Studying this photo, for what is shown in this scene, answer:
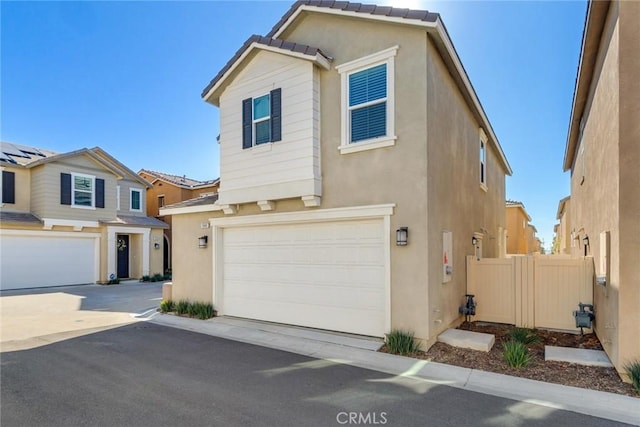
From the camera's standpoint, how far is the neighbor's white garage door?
6980 millimetres

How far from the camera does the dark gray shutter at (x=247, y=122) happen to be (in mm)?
8445

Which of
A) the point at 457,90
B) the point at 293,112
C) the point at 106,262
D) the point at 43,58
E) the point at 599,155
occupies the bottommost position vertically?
the point at 106,262

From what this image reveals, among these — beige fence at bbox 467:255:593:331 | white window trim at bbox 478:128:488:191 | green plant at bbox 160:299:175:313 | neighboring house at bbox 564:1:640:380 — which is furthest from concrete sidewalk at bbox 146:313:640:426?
white window trim at bbox 478:128:488:191

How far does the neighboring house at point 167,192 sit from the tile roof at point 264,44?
49.9 ft

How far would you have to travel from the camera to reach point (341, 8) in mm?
7238

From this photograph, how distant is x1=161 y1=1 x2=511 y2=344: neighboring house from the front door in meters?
13.4

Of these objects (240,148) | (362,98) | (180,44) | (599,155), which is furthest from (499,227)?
(180,44)

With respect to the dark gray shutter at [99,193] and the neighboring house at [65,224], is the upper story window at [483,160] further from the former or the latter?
the dark gray shutter at [99,193]

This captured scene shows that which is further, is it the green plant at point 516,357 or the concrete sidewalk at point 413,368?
the green plant at point 516,357

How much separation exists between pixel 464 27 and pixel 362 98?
382cm

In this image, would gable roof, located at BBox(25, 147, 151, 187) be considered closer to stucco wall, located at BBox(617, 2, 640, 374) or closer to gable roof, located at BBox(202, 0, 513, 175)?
gable roof, located at BBox(202, 0, 513, 175)

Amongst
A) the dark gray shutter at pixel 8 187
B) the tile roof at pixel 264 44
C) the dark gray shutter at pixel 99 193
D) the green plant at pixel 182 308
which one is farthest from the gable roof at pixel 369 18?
the dark gray shutter at pixel 8 187

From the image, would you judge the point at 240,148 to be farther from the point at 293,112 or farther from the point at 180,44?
the point at 180,44

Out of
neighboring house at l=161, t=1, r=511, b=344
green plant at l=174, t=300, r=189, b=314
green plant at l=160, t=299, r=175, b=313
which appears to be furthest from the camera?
green plant at l=160, t=299, r=175, b=313
